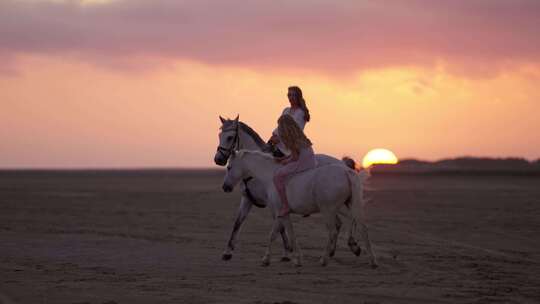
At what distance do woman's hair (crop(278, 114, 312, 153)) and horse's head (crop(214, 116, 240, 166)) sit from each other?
46.1 inches

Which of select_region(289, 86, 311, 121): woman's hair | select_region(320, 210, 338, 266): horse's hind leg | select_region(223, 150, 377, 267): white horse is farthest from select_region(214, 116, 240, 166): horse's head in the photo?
select_region(320, 210, 338, 266): horse's hind leg

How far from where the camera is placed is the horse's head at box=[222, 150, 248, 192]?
14.7 meters

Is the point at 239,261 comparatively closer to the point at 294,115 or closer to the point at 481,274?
the point at 294,115

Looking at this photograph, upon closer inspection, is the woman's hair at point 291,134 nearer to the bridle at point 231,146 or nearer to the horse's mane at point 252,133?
the bridle at point 231,146

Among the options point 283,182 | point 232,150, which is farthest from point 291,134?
point 232,150

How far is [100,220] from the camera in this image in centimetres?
2508

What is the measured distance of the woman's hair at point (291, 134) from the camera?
1395cm

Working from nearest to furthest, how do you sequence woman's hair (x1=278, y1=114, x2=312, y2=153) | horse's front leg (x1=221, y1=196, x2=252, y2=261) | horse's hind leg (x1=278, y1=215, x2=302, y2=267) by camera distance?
horse's hind leg (x1=278, y1=215, x2=302, y2=267)
woman's hair (x1=278, y1=114, x2=312, y2=153)
horse's front leg (x1=221, y1=196, x2=252, y2=261)

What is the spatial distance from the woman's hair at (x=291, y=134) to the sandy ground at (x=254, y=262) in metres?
1.92

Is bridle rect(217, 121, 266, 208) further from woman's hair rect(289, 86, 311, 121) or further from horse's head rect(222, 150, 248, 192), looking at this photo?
woman's hair rect(289, 86, 311, 121)

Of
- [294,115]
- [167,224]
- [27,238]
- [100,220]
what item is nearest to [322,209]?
[294,115]

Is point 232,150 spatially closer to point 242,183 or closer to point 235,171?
point 235,171

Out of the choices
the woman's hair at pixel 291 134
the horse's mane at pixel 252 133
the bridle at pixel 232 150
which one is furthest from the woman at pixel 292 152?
the horse's mane at pixel 252 133

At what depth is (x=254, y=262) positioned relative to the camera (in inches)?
574
